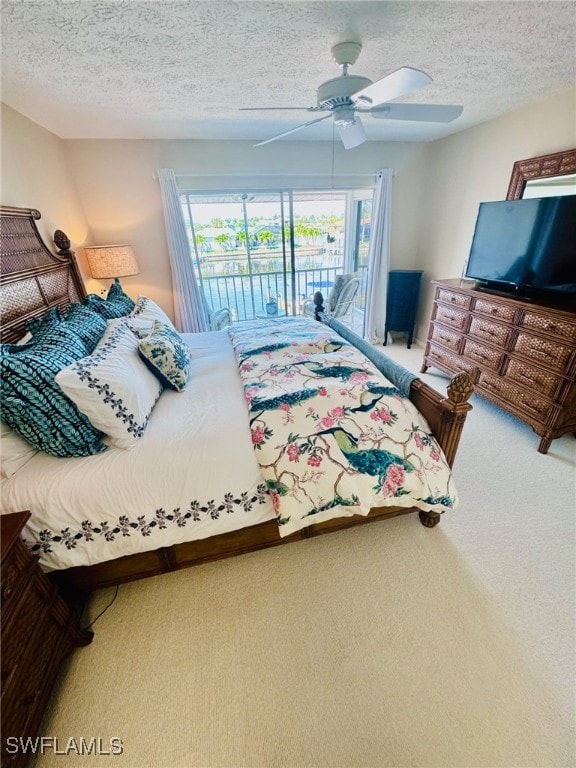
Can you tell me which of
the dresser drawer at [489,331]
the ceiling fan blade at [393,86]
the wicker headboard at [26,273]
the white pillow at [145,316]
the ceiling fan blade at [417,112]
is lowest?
the dresser drawer at [489,331]

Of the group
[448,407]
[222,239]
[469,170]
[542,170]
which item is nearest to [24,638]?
[448,407]

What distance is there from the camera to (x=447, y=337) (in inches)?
118

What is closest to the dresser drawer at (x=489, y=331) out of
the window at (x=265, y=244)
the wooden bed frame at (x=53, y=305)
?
the wooden bed frame at (x=53, y=305)

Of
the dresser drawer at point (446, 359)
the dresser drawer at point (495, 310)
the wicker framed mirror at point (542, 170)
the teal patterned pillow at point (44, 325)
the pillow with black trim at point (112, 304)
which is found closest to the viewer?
the teal patterned pillow at point (44, 325)

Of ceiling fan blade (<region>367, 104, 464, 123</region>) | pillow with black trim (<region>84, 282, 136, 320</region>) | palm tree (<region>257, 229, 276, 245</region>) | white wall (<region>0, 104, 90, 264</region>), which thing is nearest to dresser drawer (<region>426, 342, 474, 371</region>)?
ceiling fan blade (<region>367, 104, 464, 123</region>)

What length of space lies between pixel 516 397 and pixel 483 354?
449 millimetres

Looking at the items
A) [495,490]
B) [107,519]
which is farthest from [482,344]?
[107,519]

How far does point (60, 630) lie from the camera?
1.15 metres

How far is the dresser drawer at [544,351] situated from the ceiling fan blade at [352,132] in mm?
1801

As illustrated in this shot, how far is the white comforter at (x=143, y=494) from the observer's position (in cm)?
116

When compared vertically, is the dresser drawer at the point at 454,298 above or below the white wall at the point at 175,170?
below

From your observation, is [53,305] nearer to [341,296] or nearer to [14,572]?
[14,572]

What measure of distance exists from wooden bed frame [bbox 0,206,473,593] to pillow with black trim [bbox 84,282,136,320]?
0.28 m

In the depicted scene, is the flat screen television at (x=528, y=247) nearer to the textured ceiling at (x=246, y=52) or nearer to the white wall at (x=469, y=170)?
the white wall at (x=469, y=170)
